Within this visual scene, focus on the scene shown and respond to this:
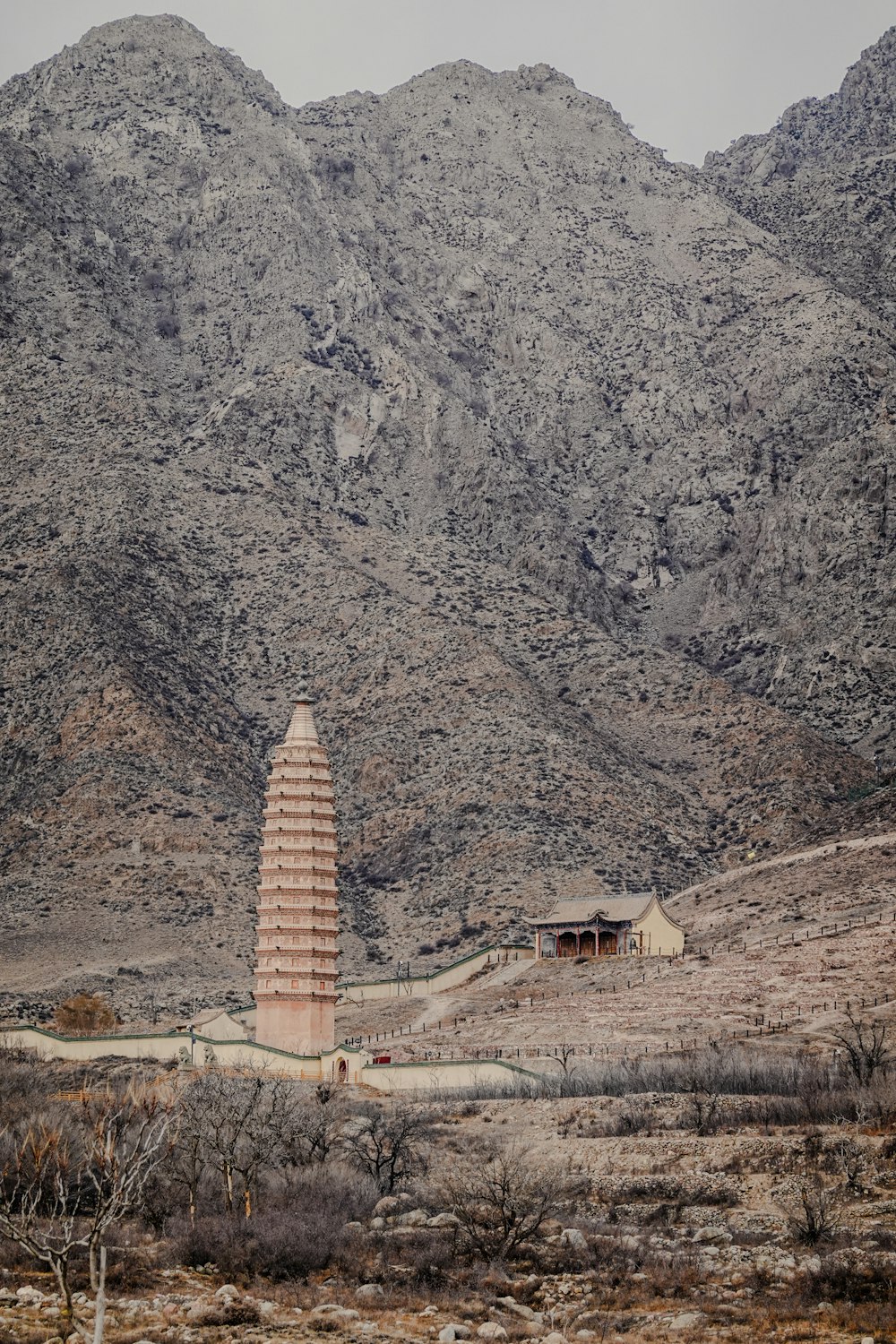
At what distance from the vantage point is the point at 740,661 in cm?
15962

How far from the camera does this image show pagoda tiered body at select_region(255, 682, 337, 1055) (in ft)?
257

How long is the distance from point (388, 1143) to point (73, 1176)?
332 inches

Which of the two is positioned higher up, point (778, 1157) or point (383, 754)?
point (383, 754)

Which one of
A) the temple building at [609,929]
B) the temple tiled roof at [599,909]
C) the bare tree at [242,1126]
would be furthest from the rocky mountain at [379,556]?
the bare tree at [242,1126]

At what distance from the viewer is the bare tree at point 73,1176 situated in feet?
120

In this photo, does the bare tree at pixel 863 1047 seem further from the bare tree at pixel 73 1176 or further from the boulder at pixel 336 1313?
the boulder at pixel 336 1313

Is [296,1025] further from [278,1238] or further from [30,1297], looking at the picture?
[30,1297]

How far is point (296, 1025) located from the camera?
7800cm

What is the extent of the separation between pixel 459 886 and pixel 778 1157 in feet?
222

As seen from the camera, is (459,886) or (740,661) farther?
(740,661)

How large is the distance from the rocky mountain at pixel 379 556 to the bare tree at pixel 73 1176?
147ft

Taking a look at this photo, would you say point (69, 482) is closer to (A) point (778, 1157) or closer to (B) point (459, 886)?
(B) point (459, 886)

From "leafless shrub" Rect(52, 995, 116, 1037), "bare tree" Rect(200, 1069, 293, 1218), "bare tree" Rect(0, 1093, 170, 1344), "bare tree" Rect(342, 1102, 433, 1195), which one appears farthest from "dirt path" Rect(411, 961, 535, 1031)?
"bare tree" Rect(0, 1093, 170, 1344)

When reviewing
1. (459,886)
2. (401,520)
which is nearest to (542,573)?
(401,520)
